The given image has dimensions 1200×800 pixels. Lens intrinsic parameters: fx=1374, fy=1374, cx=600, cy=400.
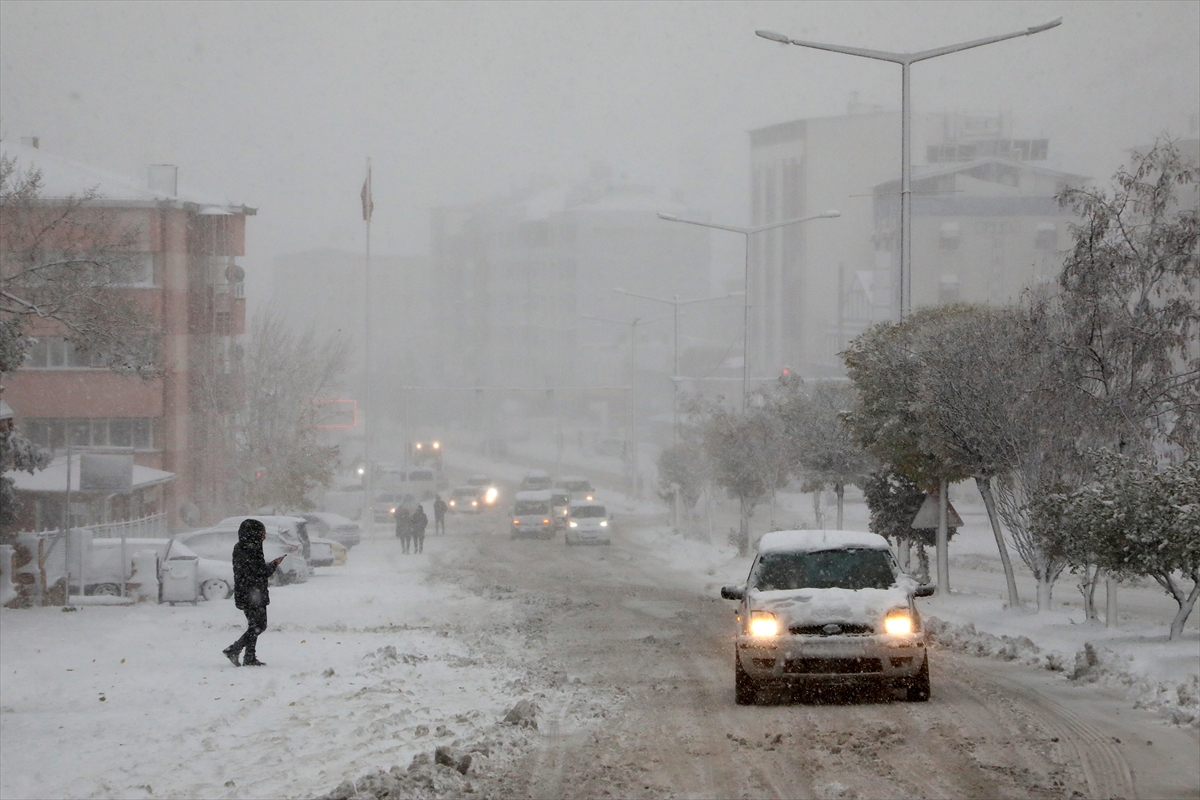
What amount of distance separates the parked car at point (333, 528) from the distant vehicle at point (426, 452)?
48.8 metres

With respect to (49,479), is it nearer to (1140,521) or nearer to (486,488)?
(1140,521)

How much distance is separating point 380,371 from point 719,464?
404 feet

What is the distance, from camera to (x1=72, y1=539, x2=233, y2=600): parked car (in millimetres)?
25359

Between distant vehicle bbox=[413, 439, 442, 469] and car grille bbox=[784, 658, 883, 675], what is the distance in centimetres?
8360

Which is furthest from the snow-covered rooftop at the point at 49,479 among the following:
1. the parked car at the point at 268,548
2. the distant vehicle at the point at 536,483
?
the distant vehicle at the point at 536,483

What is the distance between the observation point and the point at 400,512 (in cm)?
4362

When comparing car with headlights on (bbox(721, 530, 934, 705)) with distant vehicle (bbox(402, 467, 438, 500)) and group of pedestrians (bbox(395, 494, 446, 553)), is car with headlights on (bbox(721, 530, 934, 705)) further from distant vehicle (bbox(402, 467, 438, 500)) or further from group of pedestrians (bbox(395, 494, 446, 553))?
distant vehicle (bbox(402, 467, 438, 500))

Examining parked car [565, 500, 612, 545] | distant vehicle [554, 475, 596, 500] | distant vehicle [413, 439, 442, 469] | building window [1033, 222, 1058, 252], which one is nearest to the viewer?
parked car [565, 500, 612, 545]

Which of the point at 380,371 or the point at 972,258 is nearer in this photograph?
the point at 972,258

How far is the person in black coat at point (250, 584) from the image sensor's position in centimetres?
1479

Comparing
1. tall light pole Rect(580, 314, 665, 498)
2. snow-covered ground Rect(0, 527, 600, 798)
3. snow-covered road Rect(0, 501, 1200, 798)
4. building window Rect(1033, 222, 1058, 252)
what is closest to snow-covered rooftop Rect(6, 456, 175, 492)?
snow-covered ground Rect(0, 527, 600, 798)

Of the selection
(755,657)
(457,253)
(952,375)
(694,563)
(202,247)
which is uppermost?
(457,253)

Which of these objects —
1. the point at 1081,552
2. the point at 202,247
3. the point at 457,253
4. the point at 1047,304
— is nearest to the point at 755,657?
the point at 1081,552

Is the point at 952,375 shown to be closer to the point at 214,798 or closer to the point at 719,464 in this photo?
the point at 214,798
